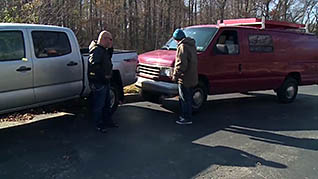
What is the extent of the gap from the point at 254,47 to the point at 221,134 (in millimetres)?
3176


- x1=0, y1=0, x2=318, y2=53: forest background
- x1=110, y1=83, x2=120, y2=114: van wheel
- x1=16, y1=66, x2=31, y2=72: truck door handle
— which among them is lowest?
x1=110, y1=83, x2=120, y2=114: van wheel

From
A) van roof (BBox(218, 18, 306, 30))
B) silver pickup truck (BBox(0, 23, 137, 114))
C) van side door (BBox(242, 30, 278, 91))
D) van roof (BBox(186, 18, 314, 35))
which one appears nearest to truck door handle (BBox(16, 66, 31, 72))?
silver pickup truck (BBox(0, 23, 137, 114))

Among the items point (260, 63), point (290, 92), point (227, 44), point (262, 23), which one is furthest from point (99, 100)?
point (290, 92)

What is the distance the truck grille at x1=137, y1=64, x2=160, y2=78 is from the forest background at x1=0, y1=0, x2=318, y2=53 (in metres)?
5.09

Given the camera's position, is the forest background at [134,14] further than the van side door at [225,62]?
Yes

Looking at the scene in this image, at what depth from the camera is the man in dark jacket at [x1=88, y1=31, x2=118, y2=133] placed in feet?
16.9

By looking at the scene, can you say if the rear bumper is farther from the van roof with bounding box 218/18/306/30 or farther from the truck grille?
the van roof with bounding box 218/18/306/30

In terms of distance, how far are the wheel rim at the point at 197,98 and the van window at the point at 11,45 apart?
12.3ft

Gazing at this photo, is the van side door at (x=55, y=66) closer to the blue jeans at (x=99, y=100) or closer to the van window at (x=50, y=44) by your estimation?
the van window at (x=50, y=44)

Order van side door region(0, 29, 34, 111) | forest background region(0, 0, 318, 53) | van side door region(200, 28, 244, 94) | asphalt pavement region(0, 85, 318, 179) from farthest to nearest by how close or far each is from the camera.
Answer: forest background region(0, 0, 318, 53), van side door region(200, 28, 244, 94), van side door region(0, 29, 34, 111), asphalt pavement region(0, 85, 318, 179)

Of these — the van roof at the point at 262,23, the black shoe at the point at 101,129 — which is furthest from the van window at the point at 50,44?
the van roof at the point at 262,23

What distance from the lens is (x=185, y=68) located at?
5.85m

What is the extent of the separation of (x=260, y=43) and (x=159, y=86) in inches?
127

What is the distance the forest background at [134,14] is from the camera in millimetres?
11212
